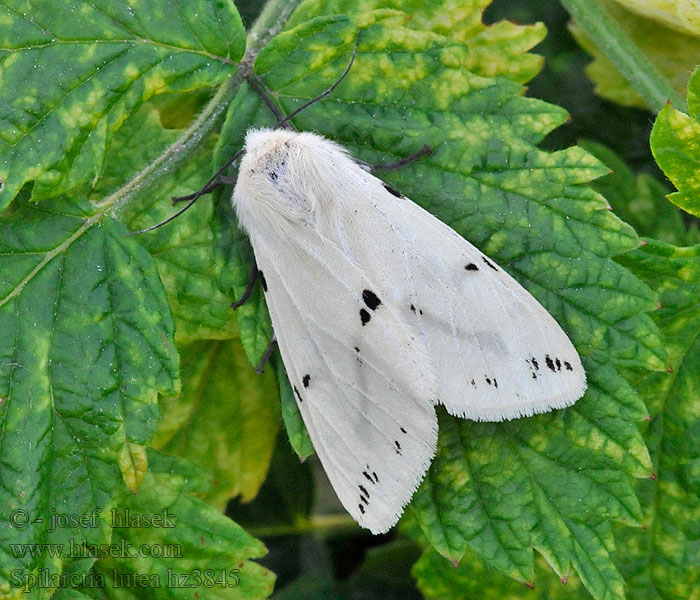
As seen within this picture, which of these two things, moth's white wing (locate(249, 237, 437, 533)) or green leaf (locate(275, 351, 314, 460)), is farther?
green leaf (locate(275, 351, 314, 460))

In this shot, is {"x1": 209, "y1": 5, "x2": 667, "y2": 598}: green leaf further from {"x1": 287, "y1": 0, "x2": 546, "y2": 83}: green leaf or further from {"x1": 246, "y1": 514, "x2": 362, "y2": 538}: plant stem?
{"x1": 246, "y1": 514, "x2": 362, "y2": 538}: plant stem

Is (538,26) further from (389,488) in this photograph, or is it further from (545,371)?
(389,488)

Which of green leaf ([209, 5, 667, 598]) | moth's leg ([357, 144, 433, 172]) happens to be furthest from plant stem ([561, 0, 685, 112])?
moth's leg ([357, 144, 433, 172])

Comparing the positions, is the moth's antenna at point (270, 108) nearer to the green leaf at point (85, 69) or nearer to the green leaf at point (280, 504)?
the green leaf at point (85, 69)

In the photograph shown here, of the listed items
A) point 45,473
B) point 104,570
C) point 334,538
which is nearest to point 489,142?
point 45,473

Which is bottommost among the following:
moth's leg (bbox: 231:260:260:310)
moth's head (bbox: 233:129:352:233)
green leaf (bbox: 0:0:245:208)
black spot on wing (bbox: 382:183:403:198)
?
moth's leg (bbox: 231:260:260:310)

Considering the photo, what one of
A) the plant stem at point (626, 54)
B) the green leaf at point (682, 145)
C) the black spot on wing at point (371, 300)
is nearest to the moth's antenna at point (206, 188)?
the black spot on wing at point (371, 300)
